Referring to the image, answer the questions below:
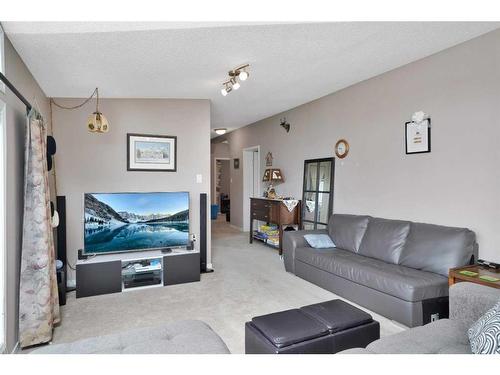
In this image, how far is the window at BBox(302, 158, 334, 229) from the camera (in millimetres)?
4527

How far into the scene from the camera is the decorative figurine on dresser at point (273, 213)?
5.12 meters

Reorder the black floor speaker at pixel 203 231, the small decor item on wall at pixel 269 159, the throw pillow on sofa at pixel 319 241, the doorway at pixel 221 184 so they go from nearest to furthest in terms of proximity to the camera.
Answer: the throw pillow on sofa at pixel 319 241 < the black floor speaker at pixel 203 231 < the small decor item on wall at pixel 269 159 < the doorway at pixel 221 184

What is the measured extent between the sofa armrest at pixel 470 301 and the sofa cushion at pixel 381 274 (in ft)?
2.24

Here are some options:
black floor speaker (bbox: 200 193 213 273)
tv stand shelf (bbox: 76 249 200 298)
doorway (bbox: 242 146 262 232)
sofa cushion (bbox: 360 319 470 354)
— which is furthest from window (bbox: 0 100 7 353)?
doorway (bbox: 242 146 262 232)

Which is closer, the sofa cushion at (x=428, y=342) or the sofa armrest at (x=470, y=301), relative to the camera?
the sofa cushion at (x=428, y=342)

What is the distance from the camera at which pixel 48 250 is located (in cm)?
240

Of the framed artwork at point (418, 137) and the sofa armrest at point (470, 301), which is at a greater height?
the framed artwork at point (418, 137)

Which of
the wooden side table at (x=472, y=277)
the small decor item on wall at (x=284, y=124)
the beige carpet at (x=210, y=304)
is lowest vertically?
the beige carpet at (x=210, y=304)

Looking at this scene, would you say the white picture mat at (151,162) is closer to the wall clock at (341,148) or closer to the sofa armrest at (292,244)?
the sofa armrest at (292,244)

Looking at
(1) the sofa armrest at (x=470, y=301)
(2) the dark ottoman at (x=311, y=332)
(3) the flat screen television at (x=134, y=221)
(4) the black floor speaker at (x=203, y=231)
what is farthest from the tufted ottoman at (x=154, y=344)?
(4) the black floor speaker at (x=203, y=231)

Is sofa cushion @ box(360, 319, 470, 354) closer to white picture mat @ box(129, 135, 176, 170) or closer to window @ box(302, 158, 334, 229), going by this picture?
window @ box(302, 158, 334, 229)

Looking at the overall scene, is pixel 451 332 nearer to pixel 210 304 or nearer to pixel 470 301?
pixel 470 301
